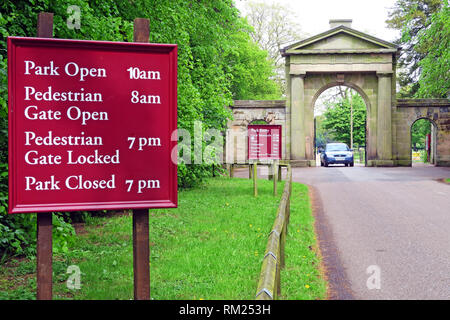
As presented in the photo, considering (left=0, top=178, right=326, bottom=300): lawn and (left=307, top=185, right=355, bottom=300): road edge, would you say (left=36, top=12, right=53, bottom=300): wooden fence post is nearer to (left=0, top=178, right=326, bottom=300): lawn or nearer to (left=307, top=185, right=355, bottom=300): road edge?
(left=0, top=178, right=326, bottom=300): lawn

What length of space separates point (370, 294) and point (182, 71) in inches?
302

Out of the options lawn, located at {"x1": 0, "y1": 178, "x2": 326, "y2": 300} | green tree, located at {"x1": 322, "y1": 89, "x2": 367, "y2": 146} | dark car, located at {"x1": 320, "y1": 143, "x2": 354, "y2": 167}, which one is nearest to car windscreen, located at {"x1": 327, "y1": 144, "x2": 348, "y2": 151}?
dark car, located at {"x1": 320, "y1": 143, "x2": 354, "y2": 167}

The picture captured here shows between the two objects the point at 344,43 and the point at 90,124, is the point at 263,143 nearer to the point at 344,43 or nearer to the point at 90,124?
the point at 90,124

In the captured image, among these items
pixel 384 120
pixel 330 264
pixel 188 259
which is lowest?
pixel 330 264

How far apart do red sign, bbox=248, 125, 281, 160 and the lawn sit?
454cm

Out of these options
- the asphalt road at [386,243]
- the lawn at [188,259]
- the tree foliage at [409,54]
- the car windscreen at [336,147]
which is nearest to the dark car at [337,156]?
the car windscreen at [336,147]

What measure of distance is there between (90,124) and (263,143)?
12.1 meters

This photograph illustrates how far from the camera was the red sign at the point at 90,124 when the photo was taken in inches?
149

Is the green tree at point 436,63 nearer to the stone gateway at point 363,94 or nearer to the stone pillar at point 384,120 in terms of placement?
the stone pillar at point 384,120

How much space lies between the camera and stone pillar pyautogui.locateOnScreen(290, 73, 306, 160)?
3681cm

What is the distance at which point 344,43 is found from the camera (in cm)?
3644

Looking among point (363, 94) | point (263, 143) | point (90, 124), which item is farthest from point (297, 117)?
point (90, 124)

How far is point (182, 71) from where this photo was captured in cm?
1186

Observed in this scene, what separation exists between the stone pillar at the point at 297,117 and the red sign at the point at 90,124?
109 ft
